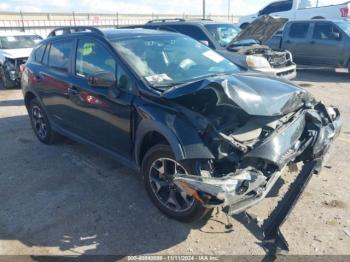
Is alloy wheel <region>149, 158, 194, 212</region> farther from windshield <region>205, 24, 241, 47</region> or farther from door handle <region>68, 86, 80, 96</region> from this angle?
windshield <region>205, 24, 241, 47</region>

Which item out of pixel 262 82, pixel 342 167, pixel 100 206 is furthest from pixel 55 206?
pixel 342 167

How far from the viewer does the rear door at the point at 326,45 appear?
11.0m

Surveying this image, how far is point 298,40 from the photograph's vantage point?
40.0ft

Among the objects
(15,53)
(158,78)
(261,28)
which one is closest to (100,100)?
(158,78)

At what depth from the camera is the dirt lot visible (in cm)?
307

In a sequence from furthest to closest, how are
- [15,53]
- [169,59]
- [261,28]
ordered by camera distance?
[15,53] < [261,28] < [169,59]

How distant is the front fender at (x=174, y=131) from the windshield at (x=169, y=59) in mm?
374

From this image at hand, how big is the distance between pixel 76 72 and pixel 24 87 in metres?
1.94

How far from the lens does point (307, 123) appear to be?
138 inches

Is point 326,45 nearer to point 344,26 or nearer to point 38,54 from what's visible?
point 344,26

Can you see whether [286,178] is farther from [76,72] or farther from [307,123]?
[76,72]

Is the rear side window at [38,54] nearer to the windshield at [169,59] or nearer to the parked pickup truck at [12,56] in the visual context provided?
the windshield at [169,59]

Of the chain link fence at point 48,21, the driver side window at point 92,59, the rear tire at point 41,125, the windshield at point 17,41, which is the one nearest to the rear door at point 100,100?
the driver side window at point 92,59

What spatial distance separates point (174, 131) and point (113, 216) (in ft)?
3.88
